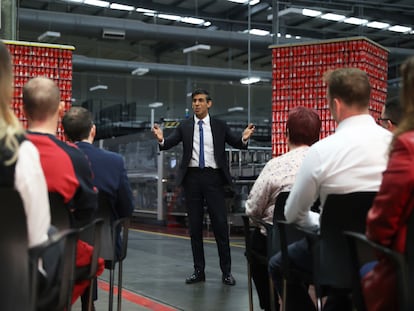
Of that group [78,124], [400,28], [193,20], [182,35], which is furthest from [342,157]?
[400,28]

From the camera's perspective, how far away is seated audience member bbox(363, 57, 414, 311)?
1882 mm

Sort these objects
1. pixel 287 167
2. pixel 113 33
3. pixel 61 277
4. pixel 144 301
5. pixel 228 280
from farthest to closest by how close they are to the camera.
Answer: pixel 113 33 → pixel 228 280 → pixel 144 301 → pixel 287 167 → pixel 61 277

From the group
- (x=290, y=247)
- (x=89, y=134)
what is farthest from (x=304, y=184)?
(x=89, y=134)

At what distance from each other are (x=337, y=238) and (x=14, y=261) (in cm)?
A: 121

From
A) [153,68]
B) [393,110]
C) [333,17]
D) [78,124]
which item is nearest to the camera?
[78,124]

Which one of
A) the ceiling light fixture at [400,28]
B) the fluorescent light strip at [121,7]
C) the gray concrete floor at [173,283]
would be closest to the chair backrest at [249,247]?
the gray concrete floor at [173,283]

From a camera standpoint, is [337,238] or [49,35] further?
[49,35]

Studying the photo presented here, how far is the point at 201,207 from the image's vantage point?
18.1 feet

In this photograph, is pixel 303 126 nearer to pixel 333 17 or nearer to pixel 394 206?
pixel 394 206

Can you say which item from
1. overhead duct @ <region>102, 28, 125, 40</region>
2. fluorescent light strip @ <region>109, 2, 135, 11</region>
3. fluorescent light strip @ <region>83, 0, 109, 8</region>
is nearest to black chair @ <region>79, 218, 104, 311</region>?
overhead duct @ <region>102, 28, 125, 40</region>

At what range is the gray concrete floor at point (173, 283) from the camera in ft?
14.9

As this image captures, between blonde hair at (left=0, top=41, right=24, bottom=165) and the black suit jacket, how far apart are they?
3603 mm

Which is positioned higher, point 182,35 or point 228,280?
point 182,35

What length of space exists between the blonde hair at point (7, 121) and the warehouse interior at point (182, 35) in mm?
10682
